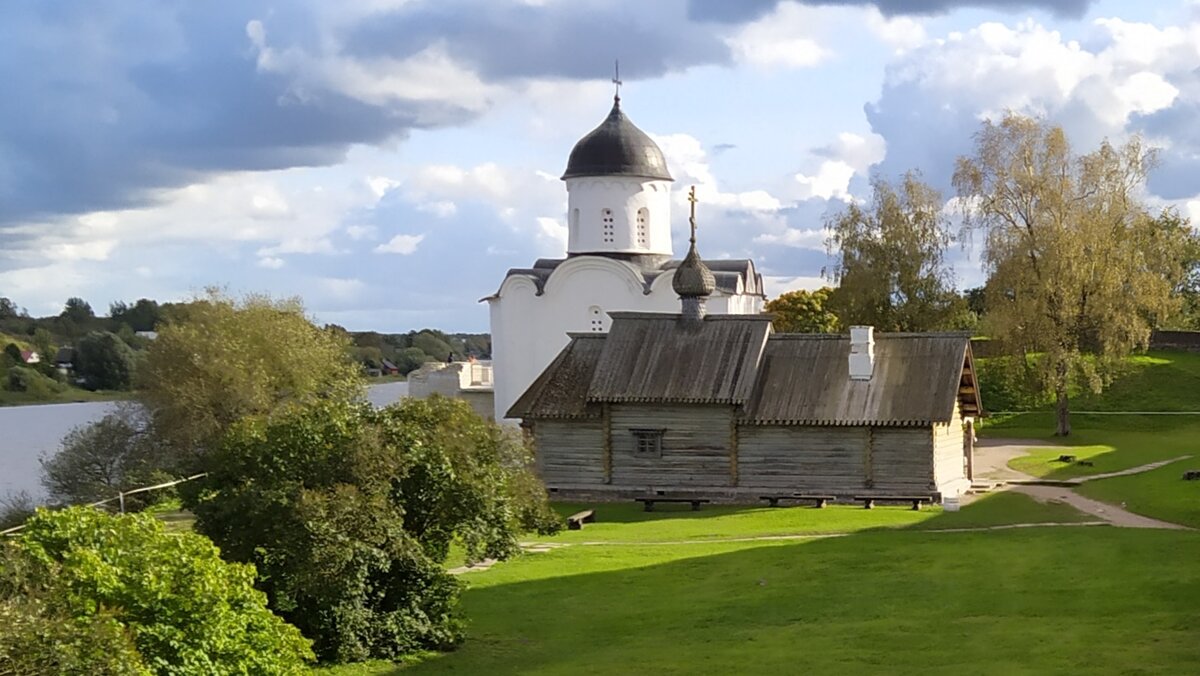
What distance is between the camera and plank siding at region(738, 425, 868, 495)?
127 feet

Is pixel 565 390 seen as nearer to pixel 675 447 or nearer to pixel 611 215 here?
pixel 675 447

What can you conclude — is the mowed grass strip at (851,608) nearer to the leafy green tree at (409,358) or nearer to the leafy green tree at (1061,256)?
the leafy green tree at (1061,256)

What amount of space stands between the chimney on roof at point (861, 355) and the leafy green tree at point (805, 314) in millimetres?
30744

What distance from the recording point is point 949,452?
39.8 metres

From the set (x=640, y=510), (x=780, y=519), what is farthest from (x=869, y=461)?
(x=640, y=510)

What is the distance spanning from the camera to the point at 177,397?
44.8m

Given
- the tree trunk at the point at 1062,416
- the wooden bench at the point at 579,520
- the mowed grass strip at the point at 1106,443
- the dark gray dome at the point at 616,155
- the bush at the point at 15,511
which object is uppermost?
the dark gray dome at the point at 616,155

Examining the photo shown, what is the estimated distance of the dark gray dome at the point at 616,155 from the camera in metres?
55.8

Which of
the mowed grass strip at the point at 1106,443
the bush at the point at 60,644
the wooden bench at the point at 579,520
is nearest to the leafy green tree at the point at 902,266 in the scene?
the mowed grass strip at the point at 1106,443

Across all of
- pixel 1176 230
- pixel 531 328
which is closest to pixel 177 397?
pixel 531 328

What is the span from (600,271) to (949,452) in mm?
18094

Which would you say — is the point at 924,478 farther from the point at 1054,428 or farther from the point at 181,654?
the point at 181,654

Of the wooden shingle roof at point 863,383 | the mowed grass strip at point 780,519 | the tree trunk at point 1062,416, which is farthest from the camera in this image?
the tree trunk at point 1062,416

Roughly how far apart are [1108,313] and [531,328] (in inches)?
864
